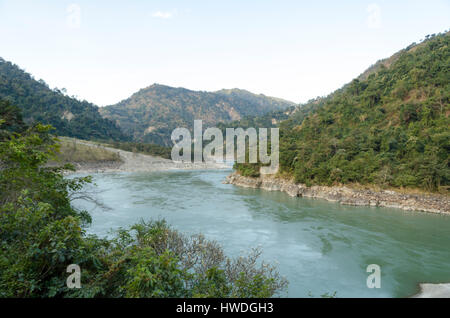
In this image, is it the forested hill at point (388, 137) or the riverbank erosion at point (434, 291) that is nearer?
the riverbank erosion at point (434, 291)

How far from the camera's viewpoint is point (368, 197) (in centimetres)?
2111

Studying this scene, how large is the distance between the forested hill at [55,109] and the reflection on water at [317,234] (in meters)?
64.4

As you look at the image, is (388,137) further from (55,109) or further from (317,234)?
(55,109)

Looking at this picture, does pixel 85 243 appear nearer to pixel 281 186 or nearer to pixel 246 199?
pixel 246 199

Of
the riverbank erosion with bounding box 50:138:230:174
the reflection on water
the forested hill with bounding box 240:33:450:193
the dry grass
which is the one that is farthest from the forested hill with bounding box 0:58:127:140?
the forested hill with bounding box 240:33:450:193

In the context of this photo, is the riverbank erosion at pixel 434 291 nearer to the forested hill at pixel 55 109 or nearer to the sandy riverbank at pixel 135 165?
the sandy riverbank at pixel 135 165

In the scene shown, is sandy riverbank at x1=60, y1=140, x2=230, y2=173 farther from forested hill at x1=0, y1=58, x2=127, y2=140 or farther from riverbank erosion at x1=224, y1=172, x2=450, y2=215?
riverbank erosion at x1=224, y1=172, x2=450, y2=215

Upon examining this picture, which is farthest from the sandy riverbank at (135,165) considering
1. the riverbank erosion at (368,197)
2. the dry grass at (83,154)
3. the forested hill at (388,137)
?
the riverbank erosion at (368,197)

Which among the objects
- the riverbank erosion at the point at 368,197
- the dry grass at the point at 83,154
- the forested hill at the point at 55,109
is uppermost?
the forested hill at the point at 55,109

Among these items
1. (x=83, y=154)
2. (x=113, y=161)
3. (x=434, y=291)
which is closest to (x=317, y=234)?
(x=434, y=291)

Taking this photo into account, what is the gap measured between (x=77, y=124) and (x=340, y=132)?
82.0 m

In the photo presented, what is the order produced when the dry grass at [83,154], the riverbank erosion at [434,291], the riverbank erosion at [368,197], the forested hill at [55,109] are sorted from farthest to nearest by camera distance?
the forested hill at [55,109]
the dry grass at [83,154]
the riverbank erosion at [368,197]
the riverbank erosion at [434,291]

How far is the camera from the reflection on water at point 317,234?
32.8 feet
